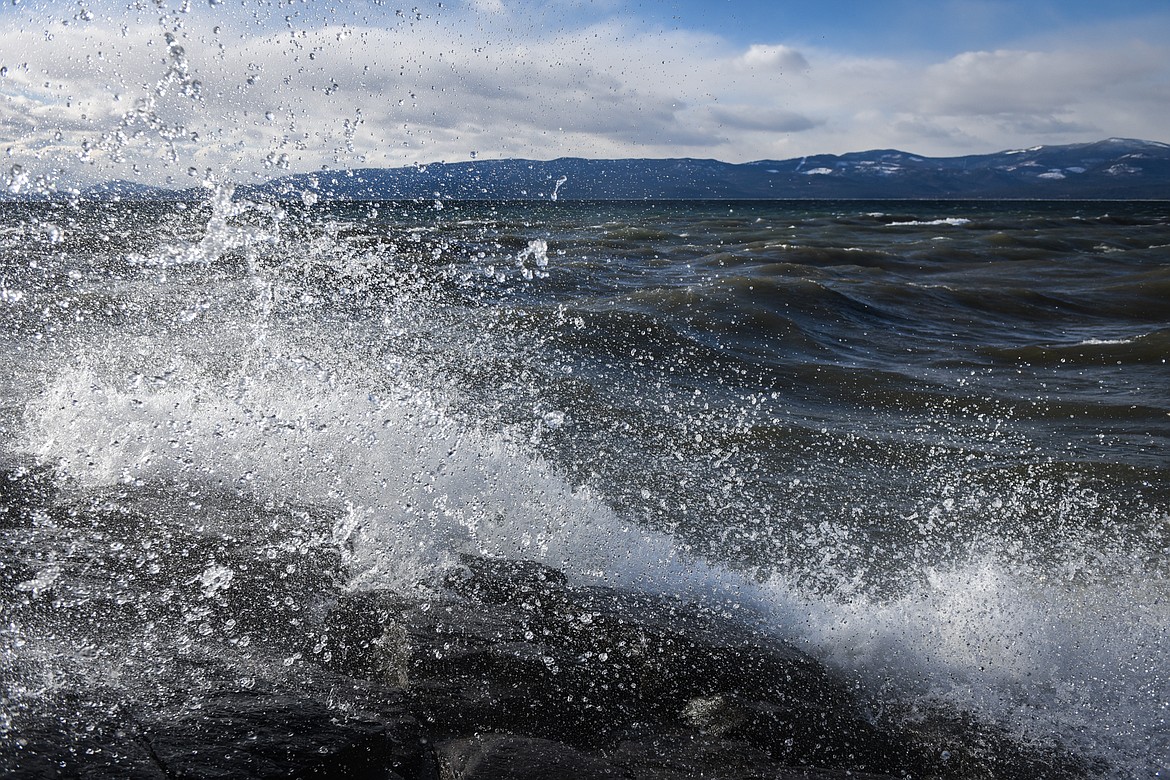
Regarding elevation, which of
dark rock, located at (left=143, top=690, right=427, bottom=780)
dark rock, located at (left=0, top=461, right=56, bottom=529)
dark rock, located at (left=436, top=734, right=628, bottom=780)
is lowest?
dark rock, located at (left=436, top=734, right=628, bottom=780)

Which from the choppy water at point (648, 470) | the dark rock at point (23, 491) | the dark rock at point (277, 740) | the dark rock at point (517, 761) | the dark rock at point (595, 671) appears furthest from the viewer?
the dark rock at point (23, 491)

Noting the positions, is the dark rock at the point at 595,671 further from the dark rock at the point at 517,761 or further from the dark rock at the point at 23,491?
the dark rock at the point at 23,491

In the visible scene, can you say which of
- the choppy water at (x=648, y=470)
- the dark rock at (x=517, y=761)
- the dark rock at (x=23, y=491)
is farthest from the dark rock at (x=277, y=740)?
the dark rock at (x=23, y=491)

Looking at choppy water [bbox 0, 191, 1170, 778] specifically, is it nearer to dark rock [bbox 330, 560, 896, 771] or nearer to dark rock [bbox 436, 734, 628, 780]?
dark rock [bbox 330, 560, 896, 771]

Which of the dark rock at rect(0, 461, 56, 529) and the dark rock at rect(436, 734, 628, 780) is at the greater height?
the dark rock at rect(0, 461, 56, 529)

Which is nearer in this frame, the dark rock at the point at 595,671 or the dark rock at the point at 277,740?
the dark rock at the point at 277,740

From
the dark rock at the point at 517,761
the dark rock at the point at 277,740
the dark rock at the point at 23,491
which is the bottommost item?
the dark rock at the point at 517,761

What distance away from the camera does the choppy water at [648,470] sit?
3.60 meters

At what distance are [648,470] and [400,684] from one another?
2.95m

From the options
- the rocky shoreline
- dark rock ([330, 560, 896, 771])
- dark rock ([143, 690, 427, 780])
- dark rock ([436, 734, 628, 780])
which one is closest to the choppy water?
the rocky shoreline

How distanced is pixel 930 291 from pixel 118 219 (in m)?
24.8

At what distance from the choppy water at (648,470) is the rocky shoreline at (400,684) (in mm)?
48

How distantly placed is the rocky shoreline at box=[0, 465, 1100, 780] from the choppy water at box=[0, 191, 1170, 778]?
5cm

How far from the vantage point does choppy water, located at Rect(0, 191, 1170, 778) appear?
11.8 ft
